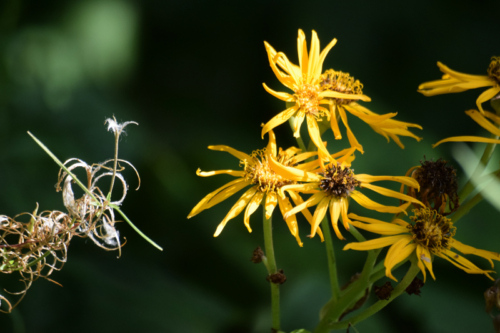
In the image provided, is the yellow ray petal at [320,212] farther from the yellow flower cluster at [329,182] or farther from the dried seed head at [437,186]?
the dried seed head at [437,186]

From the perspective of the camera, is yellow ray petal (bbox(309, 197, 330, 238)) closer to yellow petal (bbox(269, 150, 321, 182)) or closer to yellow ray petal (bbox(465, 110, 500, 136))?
yellow petal (bbox(269, 150, 321, 182))

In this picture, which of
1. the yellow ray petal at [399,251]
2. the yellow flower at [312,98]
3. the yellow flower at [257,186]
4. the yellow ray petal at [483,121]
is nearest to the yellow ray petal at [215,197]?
the yellow flower at [257,186]

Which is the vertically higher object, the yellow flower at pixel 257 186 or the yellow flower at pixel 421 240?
the yellow flower at pixel 257 186

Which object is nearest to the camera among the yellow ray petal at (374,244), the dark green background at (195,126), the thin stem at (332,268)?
the yellow ray petal at (374,244)

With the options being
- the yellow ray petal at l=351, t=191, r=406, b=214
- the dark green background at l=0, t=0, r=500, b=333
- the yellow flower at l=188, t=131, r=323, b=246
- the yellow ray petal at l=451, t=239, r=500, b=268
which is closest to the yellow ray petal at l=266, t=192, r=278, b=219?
the yellow flower at l=188, t=131, r=323, b=246

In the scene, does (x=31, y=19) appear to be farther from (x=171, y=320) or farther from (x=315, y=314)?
(x=315, y=314)

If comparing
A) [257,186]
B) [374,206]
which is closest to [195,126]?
[257,186]
